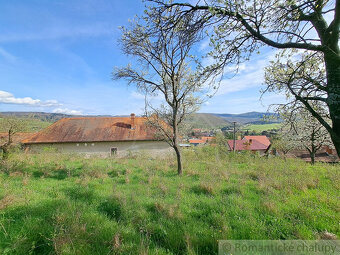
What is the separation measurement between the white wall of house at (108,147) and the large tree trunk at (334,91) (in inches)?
800

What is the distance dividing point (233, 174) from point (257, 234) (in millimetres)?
5479

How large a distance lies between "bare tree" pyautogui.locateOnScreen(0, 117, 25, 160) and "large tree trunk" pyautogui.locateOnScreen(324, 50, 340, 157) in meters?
15.4

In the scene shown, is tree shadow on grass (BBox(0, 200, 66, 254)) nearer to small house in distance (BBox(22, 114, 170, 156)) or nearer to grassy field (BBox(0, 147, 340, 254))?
grassy field (BBox(0, 147, 340, 254))

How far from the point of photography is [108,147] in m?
22.1

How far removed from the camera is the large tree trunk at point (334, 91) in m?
2.56

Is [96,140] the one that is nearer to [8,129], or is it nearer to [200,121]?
[8,129]

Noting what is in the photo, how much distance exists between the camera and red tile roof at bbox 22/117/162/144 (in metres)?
21.8

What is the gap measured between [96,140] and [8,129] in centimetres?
1069

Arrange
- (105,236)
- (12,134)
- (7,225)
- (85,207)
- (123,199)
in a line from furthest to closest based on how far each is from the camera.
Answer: (12,134)
(123,199)
(85,207)
(7,225)
(105,236)

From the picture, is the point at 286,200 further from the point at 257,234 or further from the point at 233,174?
the point at 233,174

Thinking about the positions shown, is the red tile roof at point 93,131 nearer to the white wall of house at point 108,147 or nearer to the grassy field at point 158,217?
the white wall of house at point 108,147

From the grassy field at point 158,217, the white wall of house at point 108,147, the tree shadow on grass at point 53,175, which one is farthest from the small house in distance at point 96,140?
the grassy field at point 158,217

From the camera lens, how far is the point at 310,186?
21.1 ft

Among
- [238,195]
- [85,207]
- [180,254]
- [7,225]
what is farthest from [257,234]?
[7,225]
